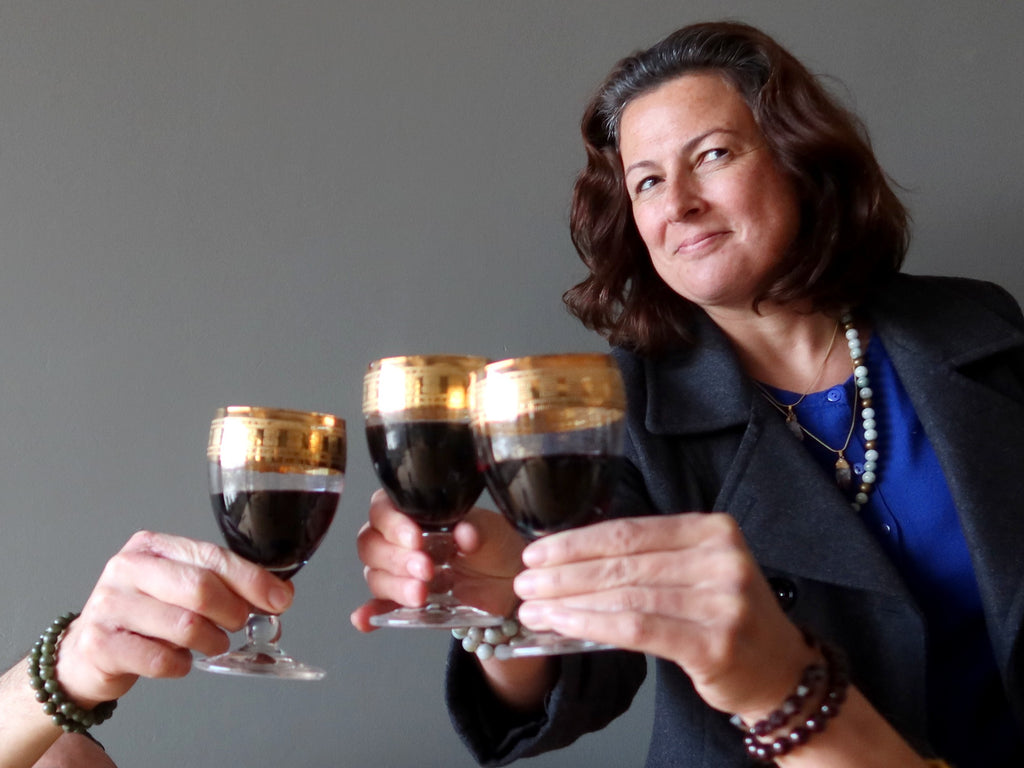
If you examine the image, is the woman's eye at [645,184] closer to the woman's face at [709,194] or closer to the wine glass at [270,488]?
the woman's face at [709,194]

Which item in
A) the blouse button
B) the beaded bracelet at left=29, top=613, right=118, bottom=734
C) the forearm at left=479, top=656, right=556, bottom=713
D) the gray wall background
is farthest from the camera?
the gray wall background

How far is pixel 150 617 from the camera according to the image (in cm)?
88

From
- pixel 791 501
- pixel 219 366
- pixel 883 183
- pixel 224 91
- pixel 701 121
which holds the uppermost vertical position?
pixel 224 91

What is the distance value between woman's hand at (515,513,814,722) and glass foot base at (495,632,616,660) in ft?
0.08

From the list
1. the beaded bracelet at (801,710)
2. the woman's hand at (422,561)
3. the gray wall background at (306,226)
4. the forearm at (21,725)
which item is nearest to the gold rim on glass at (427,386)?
the woman's hand at (422,561)

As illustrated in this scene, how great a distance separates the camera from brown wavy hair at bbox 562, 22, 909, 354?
1.36 metres

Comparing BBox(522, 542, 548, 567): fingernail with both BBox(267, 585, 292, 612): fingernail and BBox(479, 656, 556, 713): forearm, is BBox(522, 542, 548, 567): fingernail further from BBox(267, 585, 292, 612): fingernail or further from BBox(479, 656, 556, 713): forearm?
BBox(479, 656, 556, 713): forearm

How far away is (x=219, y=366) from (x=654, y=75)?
82cm

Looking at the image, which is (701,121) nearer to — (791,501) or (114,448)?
(791,501)

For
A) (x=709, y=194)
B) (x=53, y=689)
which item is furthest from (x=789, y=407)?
(x=53, y=689)

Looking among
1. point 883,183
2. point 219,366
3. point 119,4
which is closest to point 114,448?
point 219,366

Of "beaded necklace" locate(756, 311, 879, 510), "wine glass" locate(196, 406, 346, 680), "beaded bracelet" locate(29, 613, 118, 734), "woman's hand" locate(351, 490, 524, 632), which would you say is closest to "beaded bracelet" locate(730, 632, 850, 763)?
"woman's hand" locate(351, 490, 524, 632)

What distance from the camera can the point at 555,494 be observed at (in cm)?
78

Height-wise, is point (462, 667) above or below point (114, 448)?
below
